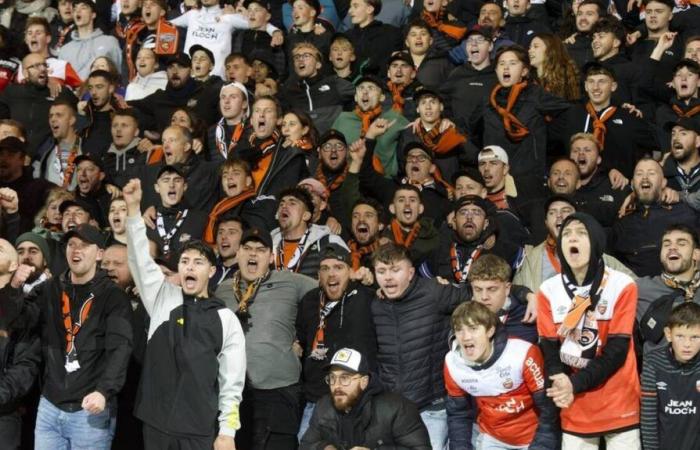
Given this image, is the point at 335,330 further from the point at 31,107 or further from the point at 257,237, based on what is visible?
the point at 31,107

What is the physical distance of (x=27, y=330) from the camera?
379 inches

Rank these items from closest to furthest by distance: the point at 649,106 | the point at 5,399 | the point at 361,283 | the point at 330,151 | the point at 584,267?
the point at 584,267 < the point at 5,399 < the point at 361,283 < the point at 330,151 < the point at 649,106

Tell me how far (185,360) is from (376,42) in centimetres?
739

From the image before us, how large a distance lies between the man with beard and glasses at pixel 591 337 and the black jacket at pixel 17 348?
133 inches

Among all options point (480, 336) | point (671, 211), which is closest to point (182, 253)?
point (480, 336)

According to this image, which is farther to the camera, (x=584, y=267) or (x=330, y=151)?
(x=330, y=151)

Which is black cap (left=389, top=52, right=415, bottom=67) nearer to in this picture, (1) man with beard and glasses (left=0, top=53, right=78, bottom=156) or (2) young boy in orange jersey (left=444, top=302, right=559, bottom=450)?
(1) man with beard and glasses (left=0, top=53, right=78, bottom=156)

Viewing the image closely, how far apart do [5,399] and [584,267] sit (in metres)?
3.82

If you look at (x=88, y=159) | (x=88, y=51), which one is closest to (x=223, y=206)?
(x=88, y=159)

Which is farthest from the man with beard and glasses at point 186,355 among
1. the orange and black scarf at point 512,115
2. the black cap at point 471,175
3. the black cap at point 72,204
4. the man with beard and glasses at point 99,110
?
the man with beard and glasses at point 99,110

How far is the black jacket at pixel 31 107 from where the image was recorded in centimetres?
1431

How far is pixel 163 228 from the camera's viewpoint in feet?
38.4

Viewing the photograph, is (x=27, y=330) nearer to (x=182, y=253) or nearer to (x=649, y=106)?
(x=182, y=253)

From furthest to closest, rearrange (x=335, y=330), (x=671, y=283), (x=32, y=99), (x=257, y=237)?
(x=32, y=99), (x=257, y=237), (x=335, y=330), (x=671, y=283)
